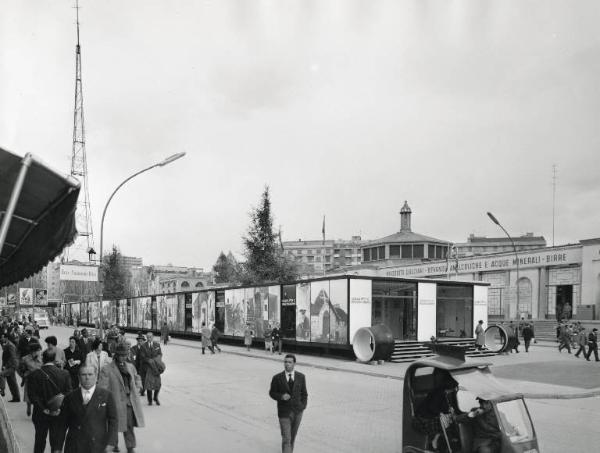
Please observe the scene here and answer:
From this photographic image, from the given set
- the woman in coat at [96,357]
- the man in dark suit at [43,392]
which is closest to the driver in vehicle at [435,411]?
the man in dark suit at [43,392]

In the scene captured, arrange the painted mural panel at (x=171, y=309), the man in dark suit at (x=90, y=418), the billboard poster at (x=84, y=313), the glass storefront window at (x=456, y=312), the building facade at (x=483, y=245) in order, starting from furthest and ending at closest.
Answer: the building facade at (x=483, y=245)
the billboard poster at (x=84, y=313)
the painted mural panel at (x=171, y=309)
the glass storefront window at (x=456, y=312)
the man in dark suit at (x=90, y=418)

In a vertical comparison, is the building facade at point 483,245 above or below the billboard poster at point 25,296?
above

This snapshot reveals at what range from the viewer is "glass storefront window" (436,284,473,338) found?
96.6 feet

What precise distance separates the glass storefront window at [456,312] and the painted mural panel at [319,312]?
6641 millimetres

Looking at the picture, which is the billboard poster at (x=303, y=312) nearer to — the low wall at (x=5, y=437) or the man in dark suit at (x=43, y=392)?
the man in dark suit at (x=43, y=392)

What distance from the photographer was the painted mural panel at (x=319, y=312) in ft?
85.9

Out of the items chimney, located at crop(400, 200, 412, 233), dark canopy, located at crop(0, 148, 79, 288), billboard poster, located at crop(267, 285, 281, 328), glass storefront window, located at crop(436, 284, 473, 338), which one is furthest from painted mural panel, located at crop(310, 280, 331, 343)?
chimney, located at crop(400, 200, 412, 233)

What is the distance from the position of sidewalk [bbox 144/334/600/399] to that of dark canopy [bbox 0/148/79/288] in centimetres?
939

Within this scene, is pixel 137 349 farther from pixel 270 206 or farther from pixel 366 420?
pixel 270 206

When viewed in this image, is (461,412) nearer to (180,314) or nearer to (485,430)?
(485,430)

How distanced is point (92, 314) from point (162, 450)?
5881 cm

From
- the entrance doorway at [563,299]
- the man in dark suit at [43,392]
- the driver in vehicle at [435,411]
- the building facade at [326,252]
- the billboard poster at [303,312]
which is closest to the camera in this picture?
the driver in vehicle at [435,411]

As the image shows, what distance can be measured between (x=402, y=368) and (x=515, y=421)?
50.9 feet

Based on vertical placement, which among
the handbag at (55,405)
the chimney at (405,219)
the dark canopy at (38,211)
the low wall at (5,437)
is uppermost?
the chimney at (405,219)
